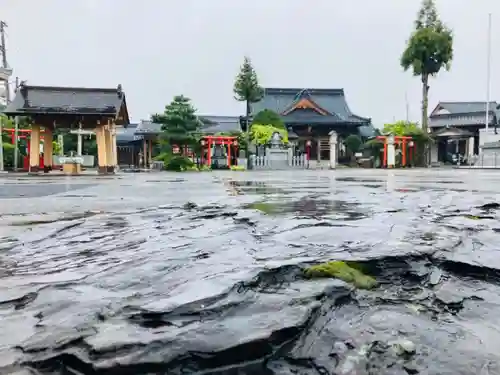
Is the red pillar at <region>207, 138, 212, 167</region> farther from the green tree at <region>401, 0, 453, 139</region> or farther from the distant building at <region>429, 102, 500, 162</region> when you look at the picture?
the distant building at <region>429, 102, 500, 162</region>

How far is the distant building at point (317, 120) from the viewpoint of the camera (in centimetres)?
3941

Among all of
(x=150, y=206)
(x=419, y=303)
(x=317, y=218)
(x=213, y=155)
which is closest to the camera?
(x=419, y=303)

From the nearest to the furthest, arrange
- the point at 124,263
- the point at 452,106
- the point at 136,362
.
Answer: the point at 136,362, the point at 124,263, the point at 452,106

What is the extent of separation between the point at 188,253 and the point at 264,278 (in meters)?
0.76

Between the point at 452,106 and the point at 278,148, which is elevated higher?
the point at 452,106

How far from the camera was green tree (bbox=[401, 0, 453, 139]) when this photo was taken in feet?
121

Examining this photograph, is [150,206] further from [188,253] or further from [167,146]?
[167,146]

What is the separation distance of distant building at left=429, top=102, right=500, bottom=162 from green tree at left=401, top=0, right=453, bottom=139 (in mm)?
4838

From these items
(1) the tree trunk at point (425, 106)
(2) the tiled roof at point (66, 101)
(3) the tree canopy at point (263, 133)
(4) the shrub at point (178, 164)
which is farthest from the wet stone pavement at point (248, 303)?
(1) the tree trunk at point (425, 106)

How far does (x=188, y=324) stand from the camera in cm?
145

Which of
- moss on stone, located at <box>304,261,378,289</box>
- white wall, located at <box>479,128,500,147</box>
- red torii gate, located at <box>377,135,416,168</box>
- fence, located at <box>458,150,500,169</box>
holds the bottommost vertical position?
moss on stone, located at <box>304,261,378,289</box>

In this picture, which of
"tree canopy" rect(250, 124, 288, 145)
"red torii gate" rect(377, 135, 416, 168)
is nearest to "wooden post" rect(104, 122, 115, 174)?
"tree canopy" rect(250, 124, 288, 145)

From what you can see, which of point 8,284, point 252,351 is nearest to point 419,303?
point 252,351

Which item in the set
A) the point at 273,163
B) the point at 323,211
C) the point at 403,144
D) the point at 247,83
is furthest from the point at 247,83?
the point at 323,211
